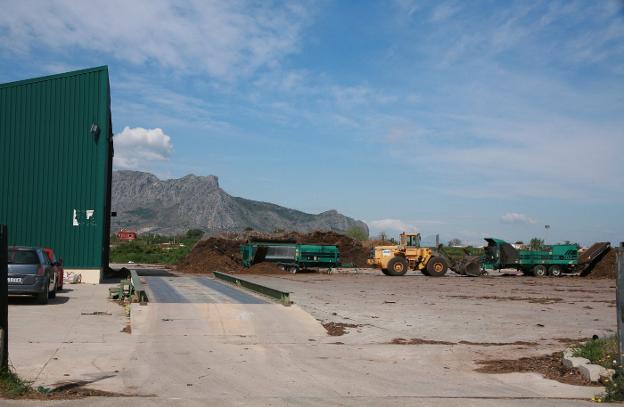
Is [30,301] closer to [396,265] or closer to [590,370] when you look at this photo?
[590,370]

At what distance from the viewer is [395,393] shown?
806 cm

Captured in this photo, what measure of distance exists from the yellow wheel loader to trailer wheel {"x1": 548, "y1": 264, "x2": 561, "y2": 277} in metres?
7.31

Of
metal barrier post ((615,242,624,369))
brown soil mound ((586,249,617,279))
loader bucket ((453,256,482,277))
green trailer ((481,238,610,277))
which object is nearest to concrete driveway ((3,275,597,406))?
metal barrier post ((615,242,624,369))

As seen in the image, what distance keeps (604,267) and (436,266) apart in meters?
11.8

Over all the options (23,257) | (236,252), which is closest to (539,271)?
(236,252)

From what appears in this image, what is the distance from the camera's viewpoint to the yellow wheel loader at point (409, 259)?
4197cm

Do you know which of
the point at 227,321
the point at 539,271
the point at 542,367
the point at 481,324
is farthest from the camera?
the point at 539,271

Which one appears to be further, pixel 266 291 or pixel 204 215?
pixel 204 215

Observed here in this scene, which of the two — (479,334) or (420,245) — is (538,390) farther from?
(420,245)

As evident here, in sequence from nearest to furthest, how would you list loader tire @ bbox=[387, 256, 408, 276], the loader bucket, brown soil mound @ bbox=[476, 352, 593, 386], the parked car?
brown soil mound @ bbox=[476, 352, 593, 386] → the parked car → loader tire @ bbox=[387, 256, 408, 276] → the loader bucket

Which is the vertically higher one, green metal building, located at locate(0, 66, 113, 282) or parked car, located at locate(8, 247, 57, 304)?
green metal building, located at locate(0, 66, 113, 282)

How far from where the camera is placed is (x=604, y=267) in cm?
4347

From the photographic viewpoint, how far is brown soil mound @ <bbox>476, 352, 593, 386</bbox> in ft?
29.7

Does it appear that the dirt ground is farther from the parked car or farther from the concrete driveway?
the parked car
